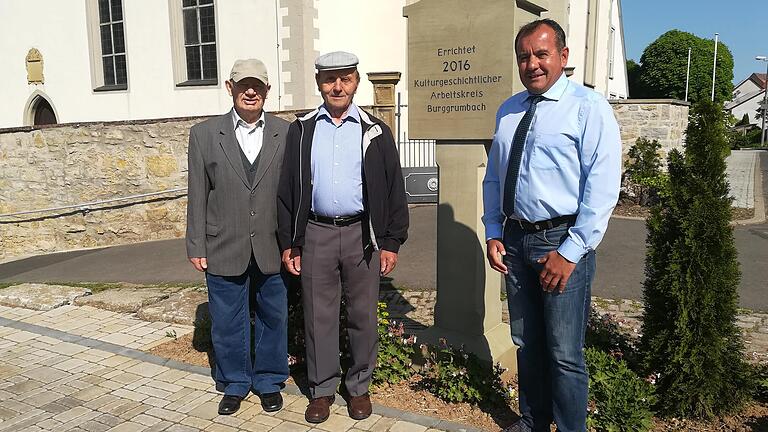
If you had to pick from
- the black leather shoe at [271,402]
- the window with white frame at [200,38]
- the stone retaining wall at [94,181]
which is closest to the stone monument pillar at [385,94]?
the stone retaining wall at [94,181]

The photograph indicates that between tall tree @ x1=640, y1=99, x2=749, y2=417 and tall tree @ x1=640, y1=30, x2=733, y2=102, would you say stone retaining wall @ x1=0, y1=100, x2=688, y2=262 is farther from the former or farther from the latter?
tall tree @ x1=640, y1=30, x2=733, y2=102

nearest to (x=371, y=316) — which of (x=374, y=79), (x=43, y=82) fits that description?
(x=374, y=79)

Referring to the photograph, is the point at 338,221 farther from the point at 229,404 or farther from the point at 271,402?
the point at 229,404

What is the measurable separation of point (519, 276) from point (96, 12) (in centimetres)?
1685

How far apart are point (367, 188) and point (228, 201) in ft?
2.87

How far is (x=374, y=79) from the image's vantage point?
41.2ft

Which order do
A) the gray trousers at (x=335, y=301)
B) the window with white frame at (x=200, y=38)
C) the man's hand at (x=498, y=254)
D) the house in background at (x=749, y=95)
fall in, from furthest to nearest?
the house in background at (x=749, y=95) → the window with white frame at (x=200, y=38) → the gray trousers at (x=335, y=301) → the man's hand at (x=498, y=254)

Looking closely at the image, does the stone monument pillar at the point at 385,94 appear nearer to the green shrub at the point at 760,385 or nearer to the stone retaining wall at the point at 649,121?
the stone retaining wall at the point at 649,121

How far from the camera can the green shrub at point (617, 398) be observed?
3311 mm

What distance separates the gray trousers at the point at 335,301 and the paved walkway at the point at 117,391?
0.81 ft

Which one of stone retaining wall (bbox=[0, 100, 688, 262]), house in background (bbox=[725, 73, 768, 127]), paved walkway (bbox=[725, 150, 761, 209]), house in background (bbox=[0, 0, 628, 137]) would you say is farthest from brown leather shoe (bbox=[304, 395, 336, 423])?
house in background (bbox=[725, 73, 768, 127])

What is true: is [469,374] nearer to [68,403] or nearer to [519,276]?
[519,276]

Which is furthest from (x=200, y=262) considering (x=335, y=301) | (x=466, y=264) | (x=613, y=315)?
(x=613, y=315)

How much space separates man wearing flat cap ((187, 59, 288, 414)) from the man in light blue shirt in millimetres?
1394
